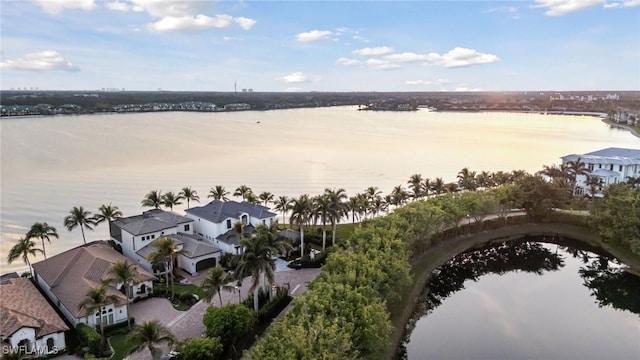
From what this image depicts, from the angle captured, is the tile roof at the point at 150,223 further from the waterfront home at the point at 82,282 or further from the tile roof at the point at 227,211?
the waterfront home at the point at 82,282

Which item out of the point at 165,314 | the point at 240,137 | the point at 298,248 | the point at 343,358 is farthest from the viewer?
the point at 240,137

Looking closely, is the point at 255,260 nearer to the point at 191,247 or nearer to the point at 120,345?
the point at 120,345

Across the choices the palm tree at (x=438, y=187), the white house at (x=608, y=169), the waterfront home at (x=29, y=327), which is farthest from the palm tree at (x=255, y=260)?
the white house at (x=608, y=169)

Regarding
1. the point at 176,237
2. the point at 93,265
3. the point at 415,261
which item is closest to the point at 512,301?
the point at 415,261

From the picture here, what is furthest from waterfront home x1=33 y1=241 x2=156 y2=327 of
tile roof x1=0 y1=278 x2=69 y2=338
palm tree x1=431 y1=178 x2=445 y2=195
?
palm tree x1=431 y1=178 x2=445 y2=195

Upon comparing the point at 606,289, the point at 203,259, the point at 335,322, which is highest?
the point at 335,322

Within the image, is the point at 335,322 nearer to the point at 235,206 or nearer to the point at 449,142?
the point at 235,206

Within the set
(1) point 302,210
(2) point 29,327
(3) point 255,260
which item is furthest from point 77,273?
(1) point 302,210

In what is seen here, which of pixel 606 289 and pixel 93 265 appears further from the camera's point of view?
pixel 606 289
